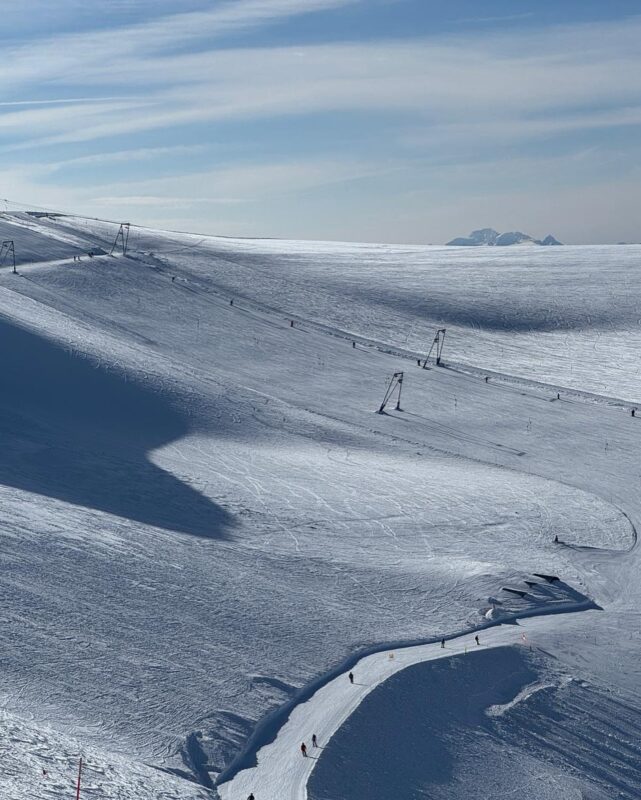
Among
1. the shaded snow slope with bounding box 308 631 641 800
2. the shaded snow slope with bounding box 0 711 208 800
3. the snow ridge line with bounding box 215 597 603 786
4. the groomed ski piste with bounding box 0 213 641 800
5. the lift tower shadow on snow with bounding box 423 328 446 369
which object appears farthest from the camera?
the lift tower shadow on snow with bounding box 423 328 446 369

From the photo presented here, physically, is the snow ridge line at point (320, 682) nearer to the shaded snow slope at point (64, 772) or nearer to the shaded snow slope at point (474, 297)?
the shaded snow slope at point (64, 772)

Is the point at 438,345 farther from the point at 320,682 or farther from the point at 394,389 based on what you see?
the point at 320,682

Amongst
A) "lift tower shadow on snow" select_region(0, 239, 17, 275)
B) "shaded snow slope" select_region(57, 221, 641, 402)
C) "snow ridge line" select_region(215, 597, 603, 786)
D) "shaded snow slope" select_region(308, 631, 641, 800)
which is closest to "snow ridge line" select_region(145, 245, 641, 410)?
"shaded snow slope" select_region(57, 221, 641, 402)

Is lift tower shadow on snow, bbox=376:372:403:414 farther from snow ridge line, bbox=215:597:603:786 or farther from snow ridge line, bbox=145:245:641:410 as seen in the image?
snow ridge line, bbox=215:597:603:786

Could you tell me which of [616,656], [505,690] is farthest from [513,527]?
[505,690]

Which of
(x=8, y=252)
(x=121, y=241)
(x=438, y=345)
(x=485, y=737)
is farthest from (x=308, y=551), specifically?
(x=121, y=241)
